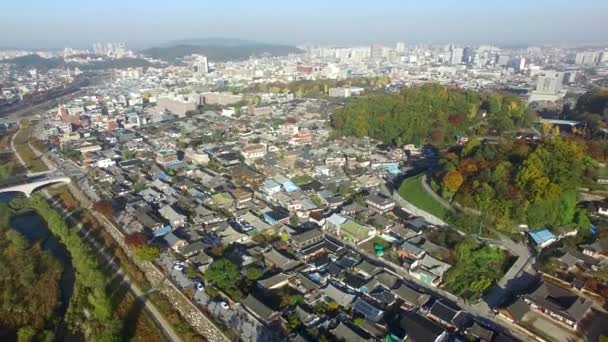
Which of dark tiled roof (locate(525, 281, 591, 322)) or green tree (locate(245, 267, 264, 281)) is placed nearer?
dark tiled roof (locate(525, 281, 591, 322))

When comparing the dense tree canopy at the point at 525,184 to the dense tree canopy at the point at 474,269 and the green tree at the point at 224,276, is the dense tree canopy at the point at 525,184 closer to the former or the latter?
the dense tree canopy at the point at 474,269

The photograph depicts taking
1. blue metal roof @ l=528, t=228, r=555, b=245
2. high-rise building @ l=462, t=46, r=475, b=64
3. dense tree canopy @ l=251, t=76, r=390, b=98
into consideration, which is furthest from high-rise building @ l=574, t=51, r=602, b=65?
blue metal roof @ l=528, t=228, r=555, b=245

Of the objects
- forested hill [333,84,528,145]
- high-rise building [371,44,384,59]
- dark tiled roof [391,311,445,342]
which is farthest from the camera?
high-rise building [371,44,384,59]

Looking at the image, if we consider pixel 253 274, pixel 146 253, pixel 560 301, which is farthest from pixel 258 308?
pixel 560 301

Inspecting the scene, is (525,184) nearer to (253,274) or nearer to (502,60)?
(253,274)

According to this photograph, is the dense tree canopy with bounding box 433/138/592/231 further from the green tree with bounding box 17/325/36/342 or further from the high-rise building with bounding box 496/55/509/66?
the high-rise building with bounding box 496/55/509/66
